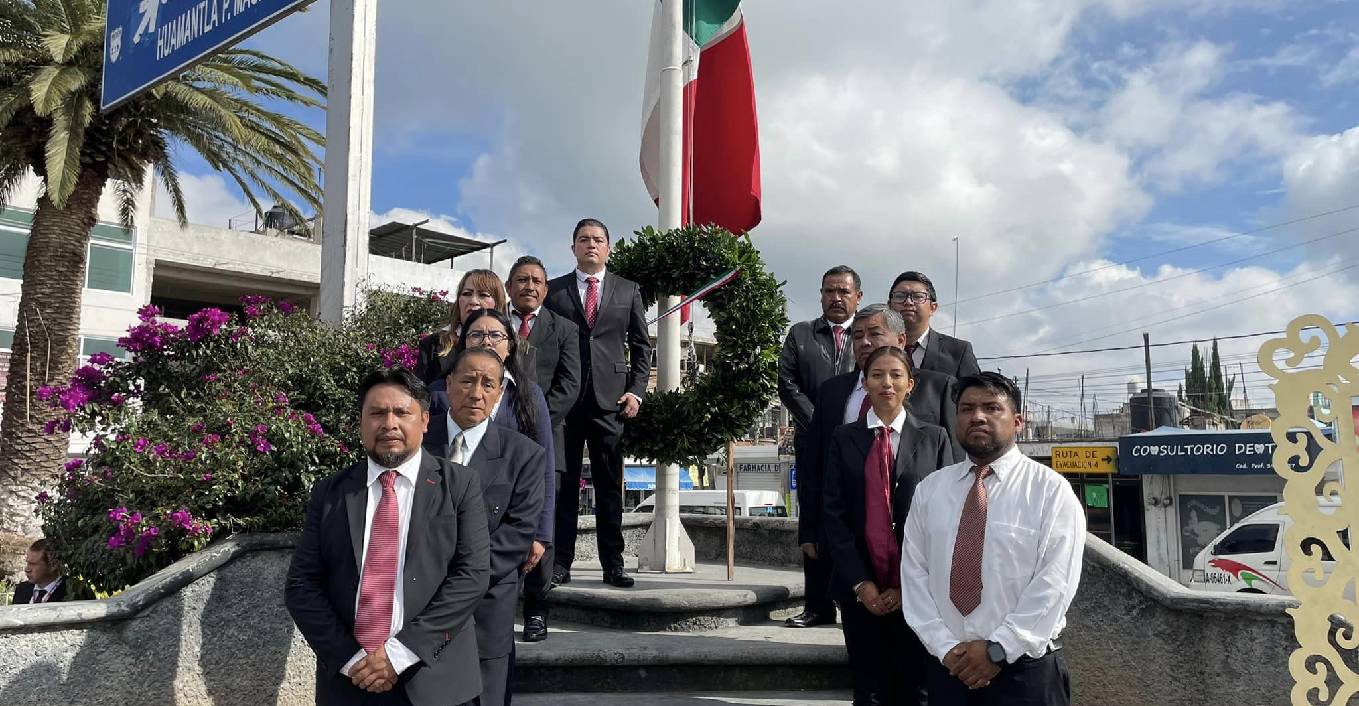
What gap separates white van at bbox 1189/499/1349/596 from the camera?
15844 millimetres

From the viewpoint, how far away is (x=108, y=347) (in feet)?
91.3

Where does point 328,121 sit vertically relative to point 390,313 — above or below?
above

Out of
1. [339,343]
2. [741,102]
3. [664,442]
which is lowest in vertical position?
[664,442]

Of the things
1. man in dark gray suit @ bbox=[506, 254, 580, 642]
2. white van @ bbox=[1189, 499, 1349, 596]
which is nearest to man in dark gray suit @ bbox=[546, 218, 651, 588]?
man in dark gray suit @ bbox=[506, 254, 580, 642]

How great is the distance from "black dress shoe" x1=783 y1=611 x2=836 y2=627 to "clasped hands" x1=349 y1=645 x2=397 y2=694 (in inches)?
122

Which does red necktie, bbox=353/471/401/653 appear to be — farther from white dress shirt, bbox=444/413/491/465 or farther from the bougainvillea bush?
the bougainvillea bush

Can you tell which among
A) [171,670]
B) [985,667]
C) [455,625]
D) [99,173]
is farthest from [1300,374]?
[99,173]

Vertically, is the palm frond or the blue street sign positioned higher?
the palm frond

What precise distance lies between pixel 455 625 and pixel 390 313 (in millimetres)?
3506

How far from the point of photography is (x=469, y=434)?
3.67 m

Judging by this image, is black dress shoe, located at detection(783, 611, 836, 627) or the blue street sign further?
the blue street sign

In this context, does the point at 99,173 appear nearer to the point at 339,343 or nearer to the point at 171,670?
the point at 339,343

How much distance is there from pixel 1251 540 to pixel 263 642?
16.8 m

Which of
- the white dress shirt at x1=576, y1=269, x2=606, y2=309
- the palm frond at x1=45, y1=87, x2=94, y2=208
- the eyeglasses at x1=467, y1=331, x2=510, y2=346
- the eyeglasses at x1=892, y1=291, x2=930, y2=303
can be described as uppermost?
the palm frond at x1=45, y1=87, x2=94, y2=208
